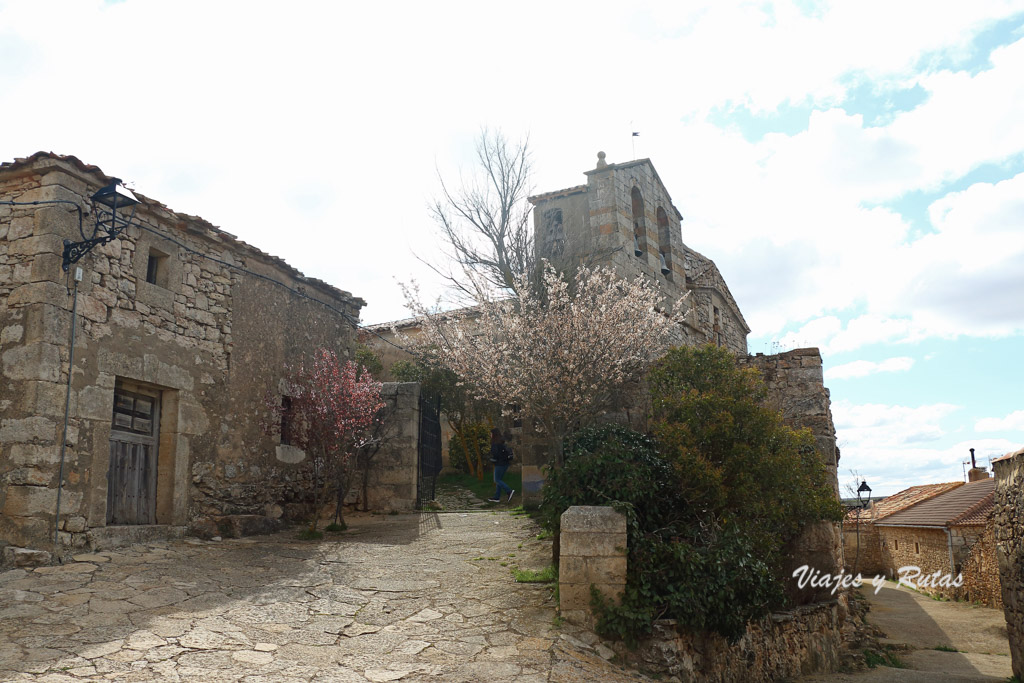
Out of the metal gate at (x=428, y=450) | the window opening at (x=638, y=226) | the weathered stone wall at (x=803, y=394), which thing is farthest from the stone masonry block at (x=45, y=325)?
the window opening at (x=638, y=226)

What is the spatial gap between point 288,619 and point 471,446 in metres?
11.8

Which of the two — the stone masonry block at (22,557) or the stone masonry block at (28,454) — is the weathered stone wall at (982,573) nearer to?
the stone masonry block at (22,557)

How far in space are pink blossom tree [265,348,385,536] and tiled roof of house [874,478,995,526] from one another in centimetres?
1584

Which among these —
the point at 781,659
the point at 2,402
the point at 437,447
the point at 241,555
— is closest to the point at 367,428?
the point at 437,447

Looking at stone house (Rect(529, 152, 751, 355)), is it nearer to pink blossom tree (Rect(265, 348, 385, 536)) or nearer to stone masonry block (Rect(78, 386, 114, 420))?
pink blossom tree (Rect(265, 348, 385, 536))

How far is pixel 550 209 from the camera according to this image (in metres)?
13.5

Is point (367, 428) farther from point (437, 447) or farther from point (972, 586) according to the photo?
point (972, 586)

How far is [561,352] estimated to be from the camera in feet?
29.1

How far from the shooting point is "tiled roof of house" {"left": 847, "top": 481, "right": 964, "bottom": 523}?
78.5 ft

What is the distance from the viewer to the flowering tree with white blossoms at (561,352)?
349 inches

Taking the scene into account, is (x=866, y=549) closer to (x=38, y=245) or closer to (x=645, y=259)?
(x=645, y=259)

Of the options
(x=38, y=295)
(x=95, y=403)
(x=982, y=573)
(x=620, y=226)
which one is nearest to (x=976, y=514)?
(x=982, y=573)

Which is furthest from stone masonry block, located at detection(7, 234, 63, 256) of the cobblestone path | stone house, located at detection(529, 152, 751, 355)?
the cobblestone path

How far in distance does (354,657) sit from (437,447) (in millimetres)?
8206
